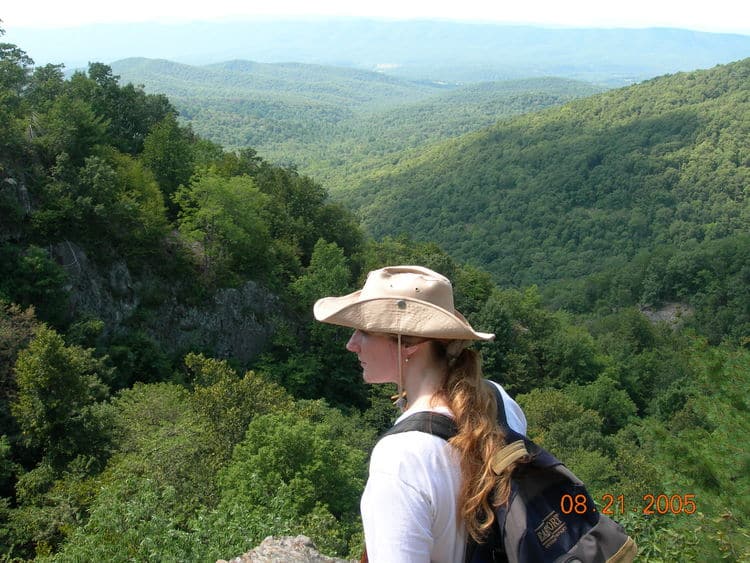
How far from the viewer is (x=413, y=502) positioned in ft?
7.01

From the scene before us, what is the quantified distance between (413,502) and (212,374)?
14864 mm

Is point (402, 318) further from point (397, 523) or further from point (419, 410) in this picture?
point (397, 523)

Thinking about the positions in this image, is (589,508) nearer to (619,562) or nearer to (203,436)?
(619,562)

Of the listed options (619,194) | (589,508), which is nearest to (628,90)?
(619,194)

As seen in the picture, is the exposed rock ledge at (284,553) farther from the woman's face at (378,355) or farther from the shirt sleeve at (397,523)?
the shirt sleeve at (397,523)

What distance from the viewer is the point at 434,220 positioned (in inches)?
4291

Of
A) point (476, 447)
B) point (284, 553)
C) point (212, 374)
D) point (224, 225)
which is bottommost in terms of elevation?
point (212, 374)

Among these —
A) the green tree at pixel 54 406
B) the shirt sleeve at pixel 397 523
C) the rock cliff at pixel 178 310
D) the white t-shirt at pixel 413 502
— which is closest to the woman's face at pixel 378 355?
the white t-shirt at pixel 413 502

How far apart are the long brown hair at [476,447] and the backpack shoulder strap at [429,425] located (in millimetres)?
29

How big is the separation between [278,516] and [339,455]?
5066mm

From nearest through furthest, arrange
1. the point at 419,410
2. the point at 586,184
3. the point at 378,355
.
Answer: the point at 419,410 < the point at 378,355 < the point at 586,184

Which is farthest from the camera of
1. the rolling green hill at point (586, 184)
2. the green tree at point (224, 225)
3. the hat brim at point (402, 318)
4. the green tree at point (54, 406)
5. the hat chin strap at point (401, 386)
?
the rolling green hill at point (586, 184)

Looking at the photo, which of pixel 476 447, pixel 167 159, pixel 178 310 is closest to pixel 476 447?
pixel 476 447

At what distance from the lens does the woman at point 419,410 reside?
7.01 ft
